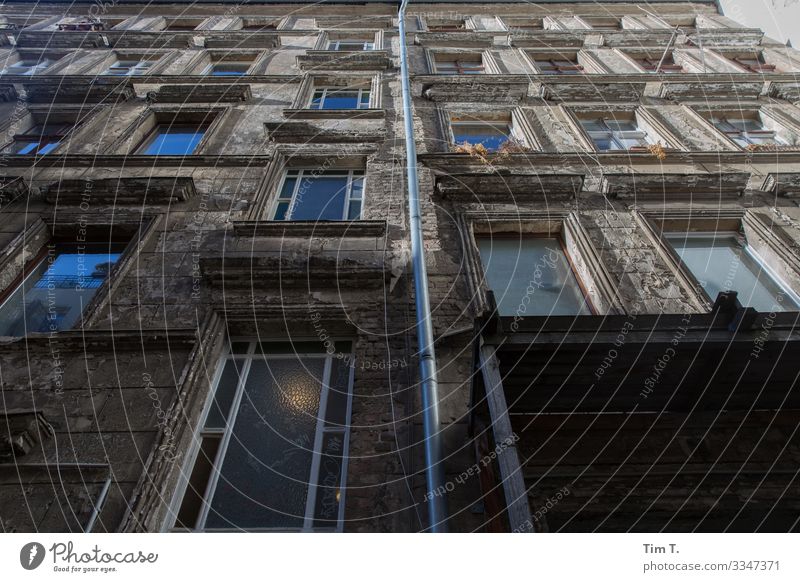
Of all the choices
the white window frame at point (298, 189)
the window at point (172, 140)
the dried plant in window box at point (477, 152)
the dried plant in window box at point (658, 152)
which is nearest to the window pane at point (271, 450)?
the white window frame at point (298, 189)

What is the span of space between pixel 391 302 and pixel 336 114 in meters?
6.91

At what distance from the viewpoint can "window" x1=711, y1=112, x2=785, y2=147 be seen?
1146 centimetres

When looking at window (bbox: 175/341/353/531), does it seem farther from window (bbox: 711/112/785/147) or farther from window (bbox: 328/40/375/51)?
window (bbox: 328/40/375/51)

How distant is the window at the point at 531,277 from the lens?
22.9ft

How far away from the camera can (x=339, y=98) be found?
13.7m

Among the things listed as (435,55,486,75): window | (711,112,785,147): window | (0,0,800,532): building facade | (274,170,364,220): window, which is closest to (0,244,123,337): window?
(0,0,800,532): building facade

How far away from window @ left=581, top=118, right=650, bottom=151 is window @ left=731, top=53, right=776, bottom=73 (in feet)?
22.2

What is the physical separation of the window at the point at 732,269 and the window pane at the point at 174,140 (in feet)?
34.2

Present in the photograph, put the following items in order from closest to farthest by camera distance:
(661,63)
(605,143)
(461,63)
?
(605,143) < (661,63) < (461,63)

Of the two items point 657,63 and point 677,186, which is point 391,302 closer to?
point 677,186

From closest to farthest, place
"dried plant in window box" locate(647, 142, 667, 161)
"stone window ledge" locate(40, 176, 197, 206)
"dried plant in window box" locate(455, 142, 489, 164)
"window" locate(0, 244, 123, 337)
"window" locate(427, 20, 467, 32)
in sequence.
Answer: "window" locate(0, 244, 123, 337), "stone window ledge" locate(40, 176, 197, 206), "dried plant in window box" locate(647, 142, 667, 161), "dried plant in window box" locate(455, 142, 489, 164), "window" locate(427, 20, 467, 32)

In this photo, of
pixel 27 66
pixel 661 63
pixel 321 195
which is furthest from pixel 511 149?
pixel 27 66

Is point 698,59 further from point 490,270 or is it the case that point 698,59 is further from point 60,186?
point 60,186

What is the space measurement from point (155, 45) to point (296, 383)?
16.6 m
